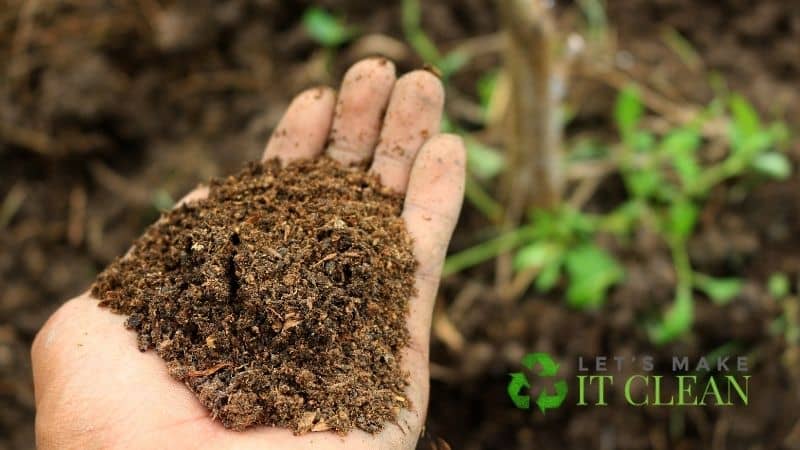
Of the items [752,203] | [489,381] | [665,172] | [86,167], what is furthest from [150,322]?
[752,203]

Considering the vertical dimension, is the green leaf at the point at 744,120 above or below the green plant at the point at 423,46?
below

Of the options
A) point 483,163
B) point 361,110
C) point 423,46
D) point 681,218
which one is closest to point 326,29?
point 423,46

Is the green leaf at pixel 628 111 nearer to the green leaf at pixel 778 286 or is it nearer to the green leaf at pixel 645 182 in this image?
the green leaf at pixel 645 182

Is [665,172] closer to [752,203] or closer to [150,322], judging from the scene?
[752,203]

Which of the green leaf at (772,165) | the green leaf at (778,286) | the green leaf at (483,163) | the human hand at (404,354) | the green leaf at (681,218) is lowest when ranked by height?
the human hand at (404,354)

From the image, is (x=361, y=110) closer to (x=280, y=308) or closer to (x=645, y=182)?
(x=280, y=308)

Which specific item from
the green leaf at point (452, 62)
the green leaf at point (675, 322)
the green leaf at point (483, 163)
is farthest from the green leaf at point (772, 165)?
the green leaf at point (452, 62)
